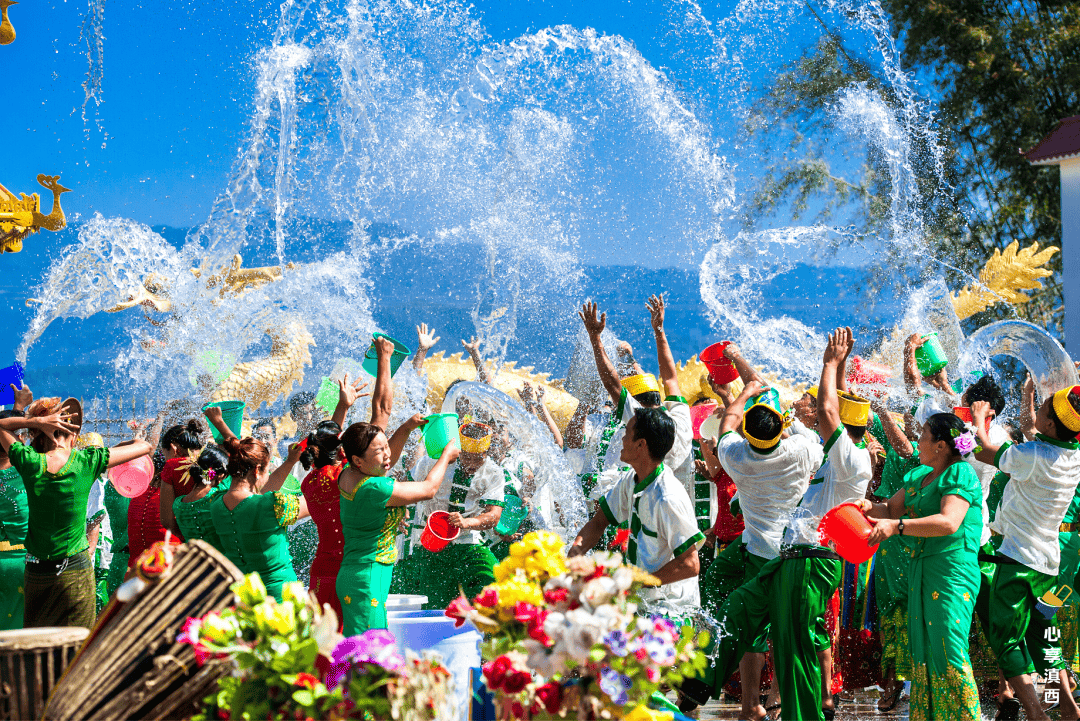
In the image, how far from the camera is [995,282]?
31.9 ft

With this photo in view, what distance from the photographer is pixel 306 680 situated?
2.12 m

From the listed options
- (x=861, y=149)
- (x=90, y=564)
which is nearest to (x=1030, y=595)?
(x=90, y=564)

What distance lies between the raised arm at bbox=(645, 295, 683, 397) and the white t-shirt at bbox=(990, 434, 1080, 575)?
1.70 meters

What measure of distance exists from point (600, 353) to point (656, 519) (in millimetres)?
1340

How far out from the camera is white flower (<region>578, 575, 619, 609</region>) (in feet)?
7.23

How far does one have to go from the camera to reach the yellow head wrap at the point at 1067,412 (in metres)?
4.57

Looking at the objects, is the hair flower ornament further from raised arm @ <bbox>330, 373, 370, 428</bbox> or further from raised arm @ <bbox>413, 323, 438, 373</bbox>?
raised arm @ <bbox>413, 323, 438, 373</bbox>

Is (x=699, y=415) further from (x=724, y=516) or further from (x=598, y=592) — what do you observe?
(x=598, y=592)

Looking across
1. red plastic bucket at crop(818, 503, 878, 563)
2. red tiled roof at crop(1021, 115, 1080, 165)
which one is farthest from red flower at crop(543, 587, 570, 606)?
red tiled roof at crop(1021, 115, 1080, 165)

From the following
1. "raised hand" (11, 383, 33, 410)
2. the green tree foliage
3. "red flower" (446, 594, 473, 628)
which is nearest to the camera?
"red flower" (446, 594, 473, 628)

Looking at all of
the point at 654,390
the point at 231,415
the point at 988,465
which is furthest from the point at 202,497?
the point at 988,465

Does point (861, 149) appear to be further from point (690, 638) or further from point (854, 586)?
point (690, 638)

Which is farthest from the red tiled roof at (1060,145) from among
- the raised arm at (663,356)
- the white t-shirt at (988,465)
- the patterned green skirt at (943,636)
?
the patterned green skirt at (943,636)

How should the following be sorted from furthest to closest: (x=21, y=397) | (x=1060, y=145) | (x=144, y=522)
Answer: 1. (x=1060, y=145)
2. (x=21, y=397)
3. (x=144, y=522)
